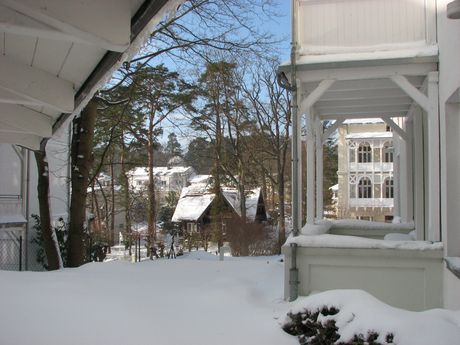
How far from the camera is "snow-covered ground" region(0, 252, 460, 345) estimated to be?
356cm

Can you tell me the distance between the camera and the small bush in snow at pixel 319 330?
11.0 feet

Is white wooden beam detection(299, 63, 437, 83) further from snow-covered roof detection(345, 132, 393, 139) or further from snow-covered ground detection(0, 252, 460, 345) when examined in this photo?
snow-covered roof detection(345, 132, 393, 139)

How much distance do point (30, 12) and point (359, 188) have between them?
3912 centimetres

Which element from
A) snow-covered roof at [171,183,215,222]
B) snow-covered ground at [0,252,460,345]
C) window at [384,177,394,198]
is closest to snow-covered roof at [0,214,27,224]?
snow-covered ground at [0,252,460,345]

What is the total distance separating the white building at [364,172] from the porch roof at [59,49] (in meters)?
36.3

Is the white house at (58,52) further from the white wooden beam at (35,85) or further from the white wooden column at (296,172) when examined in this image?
the white wooden column at (296,172)

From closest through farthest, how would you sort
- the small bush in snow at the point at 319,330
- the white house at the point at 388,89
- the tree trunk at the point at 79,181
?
the small bush in snow at the point at 319,330
the white house at the point at 388,89
the tree trunk at the point at 79,181

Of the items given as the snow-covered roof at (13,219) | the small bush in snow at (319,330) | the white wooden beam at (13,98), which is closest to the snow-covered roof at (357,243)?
the small bush in snow at (319,330)

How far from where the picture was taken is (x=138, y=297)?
5758 millimetres

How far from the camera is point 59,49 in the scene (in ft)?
8.66

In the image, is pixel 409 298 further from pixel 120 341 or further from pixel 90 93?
pixel 90 93

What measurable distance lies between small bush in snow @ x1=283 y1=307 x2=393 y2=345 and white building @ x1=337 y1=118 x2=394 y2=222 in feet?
115

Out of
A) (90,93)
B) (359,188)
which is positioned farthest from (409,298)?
(359,188)

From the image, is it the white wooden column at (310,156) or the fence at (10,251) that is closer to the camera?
the white wooden column at (310,156)
